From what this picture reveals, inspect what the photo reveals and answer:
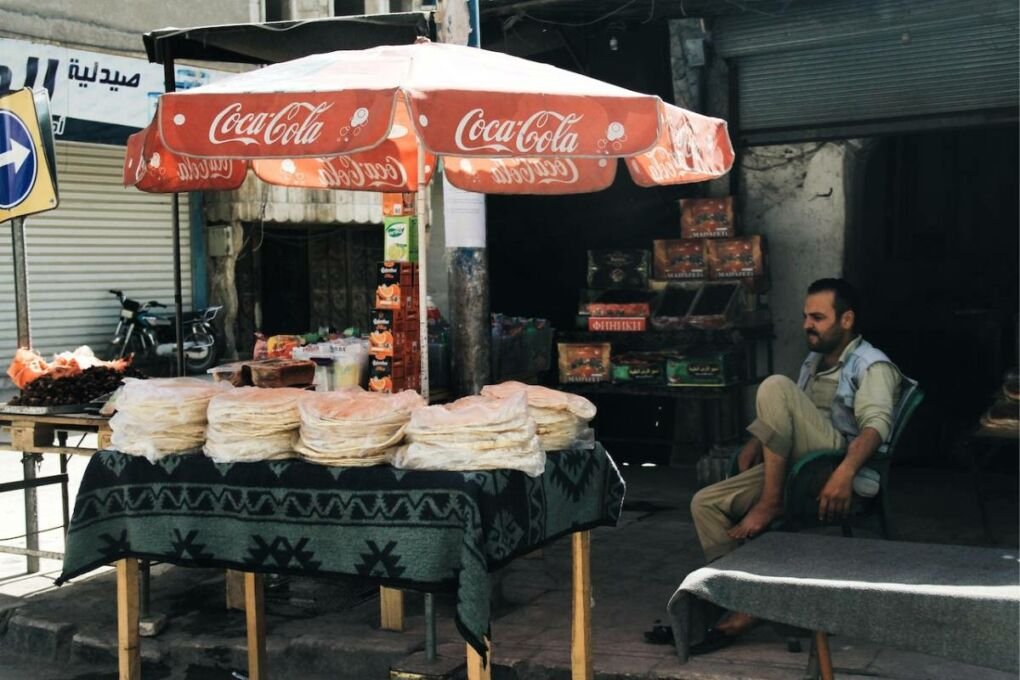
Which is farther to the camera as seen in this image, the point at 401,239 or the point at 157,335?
the point at 157,335

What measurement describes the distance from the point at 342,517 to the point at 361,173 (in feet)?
9.03

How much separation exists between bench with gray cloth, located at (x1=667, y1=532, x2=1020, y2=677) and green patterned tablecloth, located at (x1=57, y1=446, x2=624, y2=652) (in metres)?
0.60

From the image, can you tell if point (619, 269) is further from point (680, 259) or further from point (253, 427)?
point (253, 427)

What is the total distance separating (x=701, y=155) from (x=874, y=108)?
3.18 meters

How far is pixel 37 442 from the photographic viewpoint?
6016 mm

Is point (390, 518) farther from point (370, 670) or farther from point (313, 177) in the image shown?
point (313, 177)

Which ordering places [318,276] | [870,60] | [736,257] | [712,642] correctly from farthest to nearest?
[318,276]
[736,257]
[870,60]
[712,642]

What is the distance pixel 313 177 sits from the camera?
6.64 metres

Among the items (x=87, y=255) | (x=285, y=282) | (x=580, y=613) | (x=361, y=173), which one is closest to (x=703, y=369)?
(x=361, y=173)

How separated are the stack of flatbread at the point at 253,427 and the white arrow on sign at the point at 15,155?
2.70 metres

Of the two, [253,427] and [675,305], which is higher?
[675,305]

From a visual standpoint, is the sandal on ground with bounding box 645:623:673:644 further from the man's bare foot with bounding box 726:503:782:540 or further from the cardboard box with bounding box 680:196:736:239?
the cardboard box with bounding box 680:196:736:239

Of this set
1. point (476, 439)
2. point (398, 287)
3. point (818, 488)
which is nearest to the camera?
point (476, 439)

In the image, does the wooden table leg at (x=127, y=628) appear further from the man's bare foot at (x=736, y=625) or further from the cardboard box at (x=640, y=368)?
the cardboard box at (x=640, y=368)
